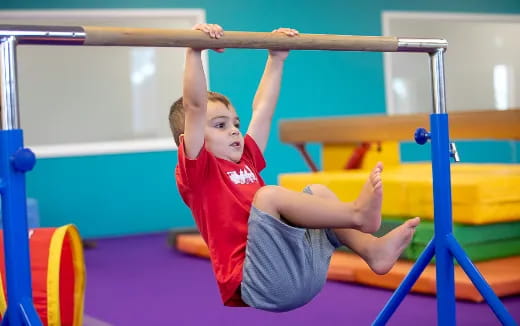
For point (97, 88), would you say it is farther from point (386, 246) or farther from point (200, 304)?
point (386, 246)

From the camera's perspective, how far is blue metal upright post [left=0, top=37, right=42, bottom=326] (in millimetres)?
1907

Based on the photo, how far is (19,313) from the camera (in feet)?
6.31

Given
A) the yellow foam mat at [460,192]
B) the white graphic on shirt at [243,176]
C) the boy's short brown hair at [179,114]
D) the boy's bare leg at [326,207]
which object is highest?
the boy's short brown hair at [179,114]

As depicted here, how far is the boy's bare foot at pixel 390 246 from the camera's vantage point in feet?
8.29

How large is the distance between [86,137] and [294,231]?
5.35 m

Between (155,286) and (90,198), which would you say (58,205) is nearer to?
(90,198)

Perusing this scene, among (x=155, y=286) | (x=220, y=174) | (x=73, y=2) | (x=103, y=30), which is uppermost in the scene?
(x=73, y=2)

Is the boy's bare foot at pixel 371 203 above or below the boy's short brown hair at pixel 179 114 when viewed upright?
below

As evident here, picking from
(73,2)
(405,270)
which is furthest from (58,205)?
(405,270)

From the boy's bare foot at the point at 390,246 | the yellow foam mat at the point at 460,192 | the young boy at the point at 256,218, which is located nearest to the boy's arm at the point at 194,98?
the young boy at the point at 256,218

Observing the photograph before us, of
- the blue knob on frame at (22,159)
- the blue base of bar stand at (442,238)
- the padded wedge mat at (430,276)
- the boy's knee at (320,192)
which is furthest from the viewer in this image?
the padded wedge mat at (430,276)

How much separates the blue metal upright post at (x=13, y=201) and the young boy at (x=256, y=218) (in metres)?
0.59

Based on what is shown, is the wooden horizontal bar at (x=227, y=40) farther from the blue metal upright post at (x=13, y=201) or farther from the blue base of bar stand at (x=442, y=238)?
the blue base of bar stand at (x=442, y=238)

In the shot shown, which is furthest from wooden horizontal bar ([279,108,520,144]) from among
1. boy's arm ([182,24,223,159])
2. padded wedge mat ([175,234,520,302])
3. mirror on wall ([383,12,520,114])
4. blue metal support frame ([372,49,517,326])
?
mirror on wall ([383,12,520,114])
